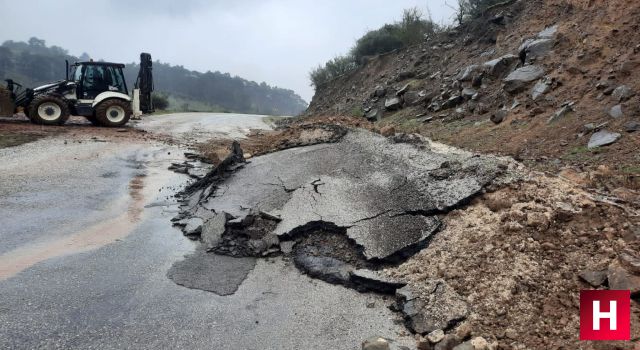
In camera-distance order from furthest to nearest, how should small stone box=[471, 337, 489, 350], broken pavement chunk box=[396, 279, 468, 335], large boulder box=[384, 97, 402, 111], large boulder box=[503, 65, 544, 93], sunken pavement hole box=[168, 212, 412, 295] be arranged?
large boulder box=[384, 97, 402, 111] < large boulder box=[503, 65, 544, 93] < sunken pavement hole box=[168, 212, 412, 295] < broken pavement chunk box=[396, 279, 468, 335] < small stone box=[471, 337, 489, 350]

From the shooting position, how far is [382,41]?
82.5ft

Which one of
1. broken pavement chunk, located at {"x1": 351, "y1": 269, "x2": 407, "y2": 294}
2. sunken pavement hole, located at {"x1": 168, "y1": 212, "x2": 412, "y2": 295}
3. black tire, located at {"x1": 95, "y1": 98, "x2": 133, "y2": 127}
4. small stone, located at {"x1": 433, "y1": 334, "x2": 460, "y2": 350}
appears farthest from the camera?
black tire, located at {"x1": 95, "y1": 98, "x2": 133, "y2": 127}

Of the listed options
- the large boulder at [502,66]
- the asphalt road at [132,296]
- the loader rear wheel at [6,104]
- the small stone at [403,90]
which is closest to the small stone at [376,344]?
the asphalt road at [132,296]

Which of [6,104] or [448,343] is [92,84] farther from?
[448,343]

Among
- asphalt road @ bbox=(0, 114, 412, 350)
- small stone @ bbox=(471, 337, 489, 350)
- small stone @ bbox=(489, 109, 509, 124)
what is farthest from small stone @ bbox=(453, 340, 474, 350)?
small stone @ bbox=(489, 109, 509, 124)

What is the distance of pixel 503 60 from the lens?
1102 centimetres

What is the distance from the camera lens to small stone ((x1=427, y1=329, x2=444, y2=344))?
3.58m

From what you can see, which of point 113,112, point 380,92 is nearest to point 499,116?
point 380,92

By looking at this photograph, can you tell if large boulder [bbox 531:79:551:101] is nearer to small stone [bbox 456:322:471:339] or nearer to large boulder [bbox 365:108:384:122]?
large boulder [bbox 365:108:384:122]

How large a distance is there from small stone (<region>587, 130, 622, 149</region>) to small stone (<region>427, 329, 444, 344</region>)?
14.2 feet

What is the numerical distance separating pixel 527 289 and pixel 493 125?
231 inches

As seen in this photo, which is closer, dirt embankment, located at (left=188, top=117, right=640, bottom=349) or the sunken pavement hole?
dirt embankment, located at (left=188, top=117, right=640, bottom=349)

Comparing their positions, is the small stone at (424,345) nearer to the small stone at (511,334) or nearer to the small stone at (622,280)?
the small stone at (511,334)

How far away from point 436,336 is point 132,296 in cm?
293
